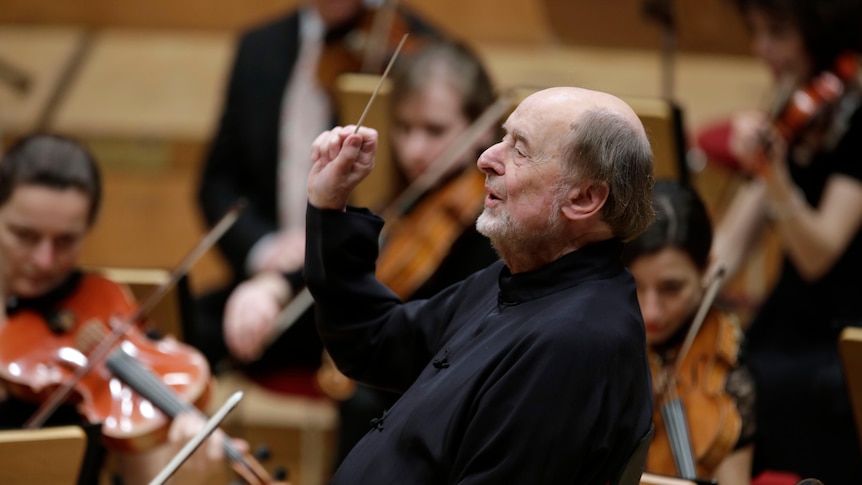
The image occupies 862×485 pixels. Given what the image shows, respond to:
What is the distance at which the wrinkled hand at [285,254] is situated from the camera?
8.97ft

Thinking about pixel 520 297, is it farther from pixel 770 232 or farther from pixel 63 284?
pixel 770 232

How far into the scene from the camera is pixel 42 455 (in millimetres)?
1529

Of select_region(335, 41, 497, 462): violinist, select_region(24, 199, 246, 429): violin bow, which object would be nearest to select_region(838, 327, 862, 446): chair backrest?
select_region(335, 41, 497, 462): violinist

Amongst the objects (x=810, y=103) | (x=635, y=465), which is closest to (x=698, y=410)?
(x=635, y=465)

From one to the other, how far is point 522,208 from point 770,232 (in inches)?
95.1

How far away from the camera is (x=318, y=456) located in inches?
128

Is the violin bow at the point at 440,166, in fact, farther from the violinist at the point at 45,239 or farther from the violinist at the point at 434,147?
the violinist at the point at 45,239

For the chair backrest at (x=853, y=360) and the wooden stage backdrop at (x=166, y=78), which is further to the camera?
the wooden stage backdrop at (x=166, y=78)

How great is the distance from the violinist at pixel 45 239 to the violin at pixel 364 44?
868 millimetres

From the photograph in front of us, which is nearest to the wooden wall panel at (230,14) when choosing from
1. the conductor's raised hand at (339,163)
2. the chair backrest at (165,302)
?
the chair backrest at (165,302)

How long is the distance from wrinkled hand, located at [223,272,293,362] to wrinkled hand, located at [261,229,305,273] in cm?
6

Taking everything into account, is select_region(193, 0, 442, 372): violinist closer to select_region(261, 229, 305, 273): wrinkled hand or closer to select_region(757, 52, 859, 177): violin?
select_region(261, 229, 305, 273): wrinkled hand

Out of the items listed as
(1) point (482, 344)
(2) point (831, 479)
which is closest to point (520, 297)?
(1) point (482, 344)

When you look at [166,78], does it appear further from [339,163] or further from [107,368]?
[339,163]
